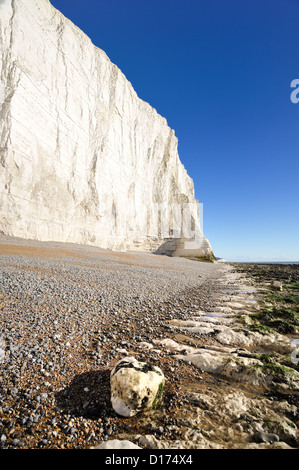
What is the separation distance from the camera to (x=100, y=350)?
413cm

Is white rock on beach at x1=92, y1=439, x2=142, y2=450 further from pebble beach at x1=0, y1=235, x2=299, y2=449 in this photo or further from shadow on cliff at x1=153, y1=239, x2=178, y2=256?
shadow on cliff at x1=153, y1=239, x2=178, y2=256

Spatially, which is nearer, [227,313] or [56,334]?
[56,334]

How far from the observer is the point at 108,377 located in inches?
132

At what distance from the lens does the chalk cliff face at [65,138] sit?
732 inches

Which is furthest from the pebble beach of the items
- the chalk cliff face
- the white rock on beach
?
the chalk cliff face

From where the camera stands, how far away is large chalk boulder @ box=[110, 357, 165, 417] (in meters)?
2.68

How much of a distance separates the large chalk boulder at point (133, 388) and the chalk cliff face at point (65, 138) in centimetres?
1837

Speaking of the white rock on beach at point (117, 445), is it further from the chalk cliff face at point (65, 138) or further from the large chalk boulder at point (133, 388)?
the chalk cliff face at point (65, 138)

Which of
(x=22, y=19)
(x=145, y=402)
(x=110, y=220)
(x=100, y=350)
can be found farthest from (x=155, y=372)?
(x=22, y=19)

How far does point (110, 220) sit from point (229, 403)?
28.3 m

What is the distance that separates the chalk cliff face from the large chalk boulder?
60.3 ft

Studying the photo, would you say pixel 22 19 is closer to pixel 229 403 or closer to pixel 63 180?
pixel 63 180

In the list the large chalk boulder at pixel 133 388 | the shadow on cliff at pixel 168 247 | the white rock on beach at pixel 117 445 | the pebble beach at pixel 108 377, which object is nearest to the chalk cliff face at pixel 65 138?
the shadow on cliff at pixel 168 247

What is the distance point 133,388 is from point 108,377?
33.6 inches
